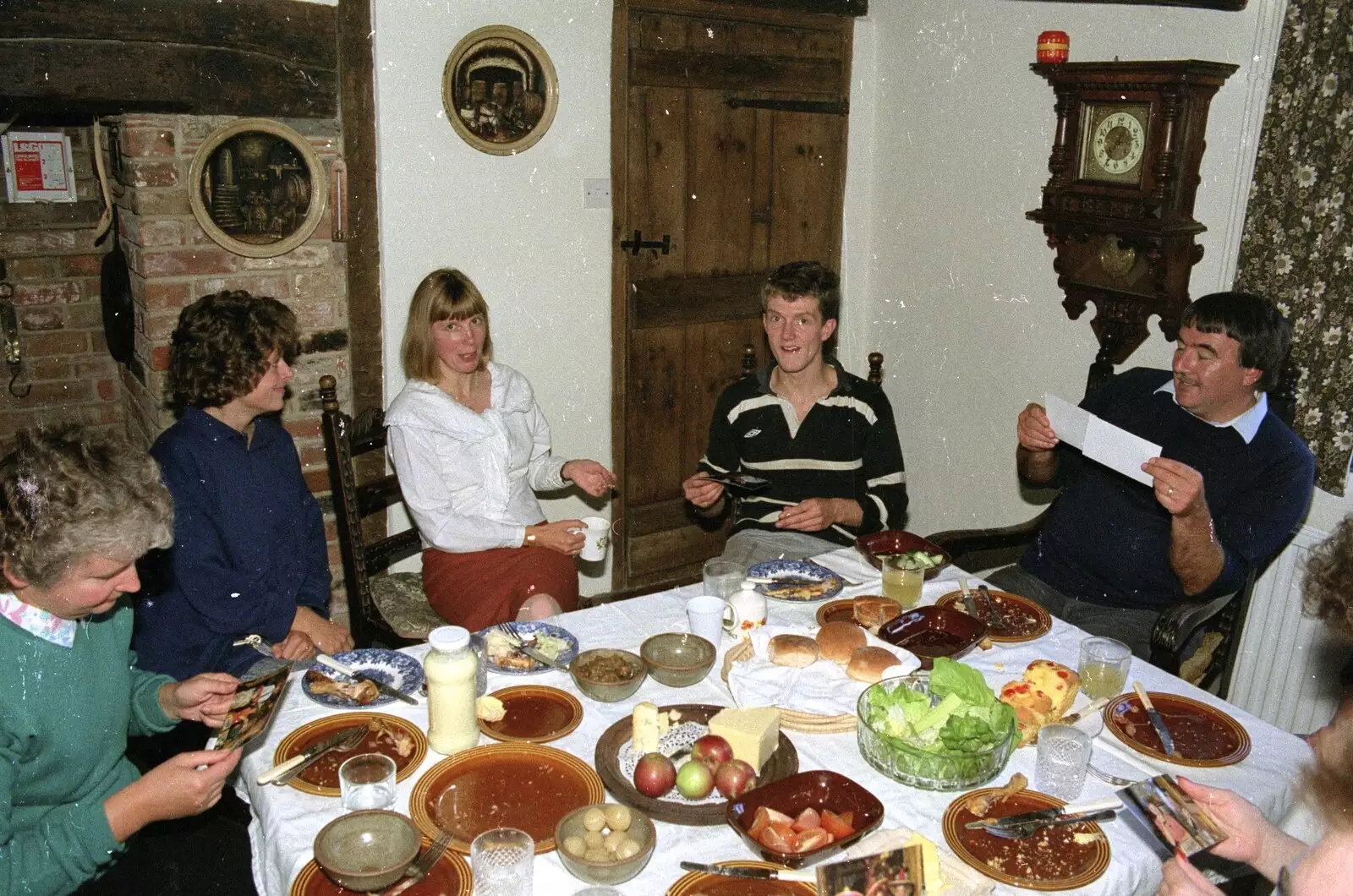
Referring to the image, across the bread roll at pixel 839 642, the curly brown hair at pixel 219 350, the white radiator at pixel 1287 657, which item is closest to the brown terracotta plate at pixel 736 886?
the bread roll at pixel 839 642

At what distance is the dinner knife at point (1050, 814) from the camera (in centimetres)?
164

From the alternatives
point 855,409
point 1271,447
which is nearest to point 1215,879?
point 1271,447

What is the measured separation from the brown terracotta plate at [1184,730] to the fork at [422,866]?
1204 mm

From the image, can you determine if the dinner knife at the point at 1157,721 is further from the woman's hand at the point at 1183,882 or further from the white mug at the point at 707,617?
the white mug at the point at 707,617

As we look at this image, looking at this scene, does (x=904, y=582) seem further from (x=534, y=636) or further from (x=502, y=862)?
(x=502, y=862)

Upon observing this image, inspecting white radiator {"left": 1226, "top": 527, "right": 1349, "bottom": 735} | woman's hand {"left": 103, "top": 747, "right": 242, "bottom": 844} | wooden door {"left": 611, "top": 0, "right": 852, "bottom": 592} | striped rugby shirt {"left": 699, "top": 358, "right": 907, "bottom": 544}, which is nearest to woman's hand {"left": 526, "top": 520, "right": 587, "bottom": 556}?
striped rugby shirt {"left": 699, "top": 358, "right": 907, "bottom": 544}

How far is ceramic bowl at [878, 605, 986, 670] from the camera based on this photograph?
83.9 inches

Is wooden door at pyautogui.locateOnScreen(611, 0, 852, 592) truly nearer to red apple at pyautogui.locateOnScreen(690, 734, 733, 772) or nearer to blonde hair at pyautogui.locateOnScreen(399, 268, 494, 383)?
A: blonde hair at pyautogui.locateOnScreen(399, 268, 494, 383)

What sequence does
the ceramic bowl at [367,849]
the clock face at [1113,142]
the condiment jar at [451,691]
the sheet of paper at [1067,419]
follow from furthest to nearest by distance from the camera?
the clock face at [1113,142] → the sheet of paper at [1067,419] → the condiment jar at [451,691] → the ceramic bowl at [367,849]

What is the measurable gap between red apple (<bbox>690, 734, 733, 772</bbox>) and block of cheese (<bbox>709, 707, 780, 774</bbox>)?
17 millimetres

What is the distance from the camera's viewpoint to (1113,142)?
11.4 ft

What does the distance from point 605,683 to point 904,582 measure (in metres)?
0.78

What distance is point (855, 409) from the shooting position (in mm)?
3209

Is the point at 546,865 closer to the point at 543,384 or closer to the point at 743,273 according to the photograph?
the point at 543,384
